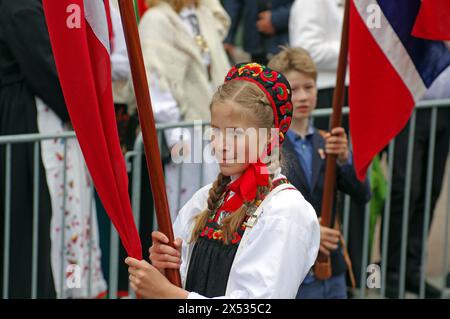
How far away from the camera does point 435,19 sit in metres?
3.89

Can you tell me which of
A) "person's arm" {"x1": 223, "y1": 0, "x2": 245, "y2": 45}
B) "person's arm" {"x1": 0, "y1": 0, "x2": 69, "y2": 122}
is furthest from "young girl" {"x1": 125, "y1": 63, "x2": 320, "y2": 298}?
"person's arm" {"x1": 223, "y1": 0, "x2": 245, "y2": 45}

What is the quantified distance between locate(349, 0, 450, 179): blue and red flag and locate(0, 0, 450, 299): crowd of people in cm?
24

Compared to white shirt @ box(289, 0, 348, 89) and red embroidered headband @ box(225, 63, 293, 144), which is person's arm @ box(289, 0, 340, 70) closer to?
white shirt @ box(289, 0, 348, 89)

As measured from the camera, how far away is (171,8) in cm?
602

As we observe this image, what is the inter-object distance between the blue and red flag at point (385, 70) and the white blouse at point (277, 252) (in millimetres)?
1099

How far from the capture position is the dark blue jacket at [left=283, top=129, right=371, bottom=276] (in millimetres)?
4613

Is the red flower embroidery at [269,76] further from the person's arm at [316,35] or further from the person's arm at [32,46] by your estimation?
the person's arm at [316,35]

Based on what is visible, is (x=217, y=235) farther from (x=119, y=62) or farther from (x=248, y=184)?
(x=119, y=62)

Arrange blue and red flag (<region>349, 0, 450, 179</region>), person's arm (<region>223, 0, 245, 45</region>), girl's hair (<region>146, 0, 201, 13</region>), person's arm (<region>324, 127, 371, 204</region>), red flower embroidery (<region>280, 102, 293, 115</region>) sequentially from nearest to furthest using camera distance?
red flower embroidery (<region>280, 102, 293, 115</region>) < blue and red flag (<region>349, 0, 450, 179</region>) < person's arm (<region>324, 127, 371, 204</region>) < girl's hair (<region>146, 0, 201, 13</region>) < person's arm (<region>223, 0, 245, 45</region>)

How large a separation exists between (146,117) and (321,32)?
3.35m

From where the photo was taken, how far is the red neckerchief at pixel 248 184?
314 centimetres
